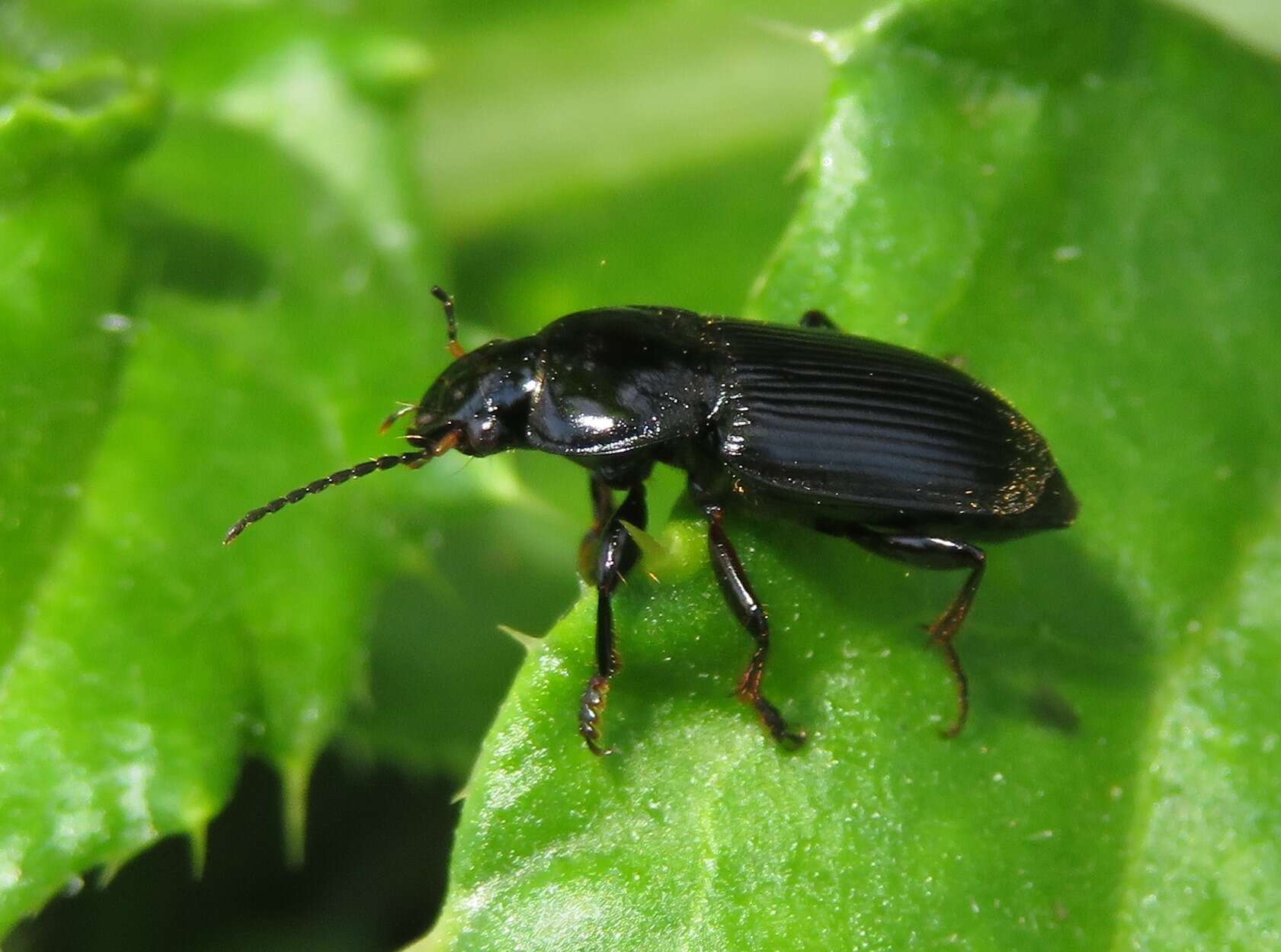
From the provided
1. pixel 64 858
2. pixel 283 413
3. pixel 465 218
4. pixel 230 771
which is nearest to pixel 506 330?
pixel 465 218

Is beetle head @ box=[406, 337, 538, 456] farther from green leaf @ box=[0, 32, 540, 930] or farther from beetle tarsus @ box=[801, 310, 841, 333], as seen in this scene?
beetle tarsus @ box=[801, 310, 841, 333]

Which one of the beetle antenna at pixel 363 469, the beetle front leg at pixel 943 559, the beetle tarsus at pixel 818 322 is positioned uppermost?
the beetle tarsus at pixel 818 322

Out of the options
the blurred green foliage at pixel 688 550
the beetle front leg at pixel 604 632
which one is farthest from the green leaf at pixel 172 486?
the beetle front leg at pixel 604 632

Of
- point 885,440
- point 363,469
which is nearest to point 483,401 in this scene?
point 363,469

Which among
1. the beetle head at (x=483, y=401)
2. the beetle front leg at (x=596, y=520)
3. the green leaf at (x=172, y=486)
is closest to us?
the green leaf at (x=172, y=486)

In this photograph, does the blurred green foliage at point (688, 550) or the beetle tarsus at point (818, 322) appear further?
the beetle tarsus at point (818, 322)

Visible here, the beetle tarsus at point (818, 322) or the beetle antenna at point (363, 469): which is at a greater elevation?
the beetle tarsus at point (818, 322)

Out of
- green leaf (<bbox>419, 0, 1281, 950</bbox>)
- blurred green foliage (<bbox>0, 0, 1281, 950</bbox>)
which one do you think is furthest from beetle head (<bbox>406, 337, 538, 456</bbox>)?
green leaf (<bbox>419, 0, 1281, 950</bbox>)

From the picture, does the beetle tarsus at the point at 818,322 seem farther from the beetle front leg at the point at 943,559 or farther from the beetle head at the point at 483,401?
the beetle head at the point at 483,401
